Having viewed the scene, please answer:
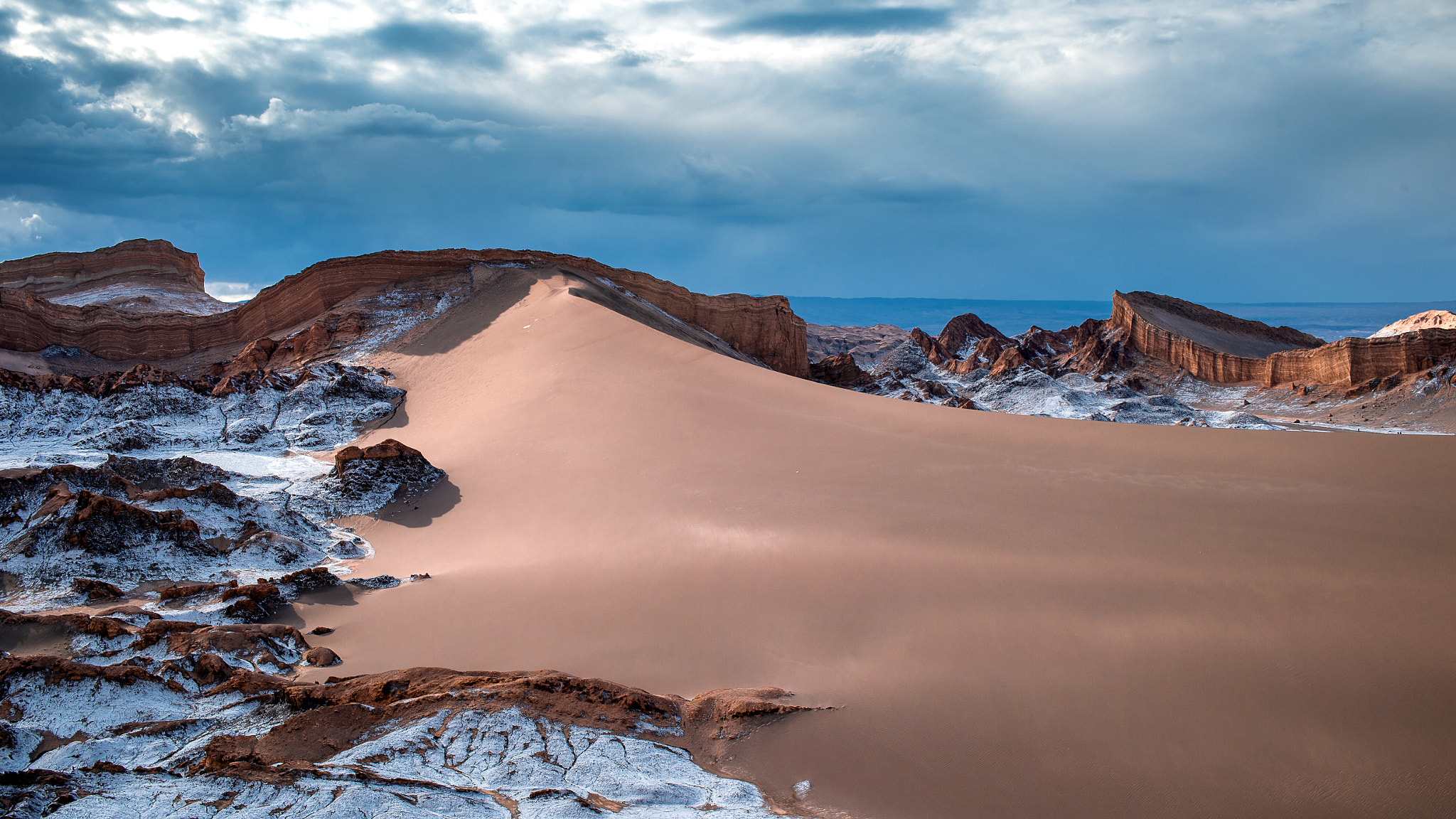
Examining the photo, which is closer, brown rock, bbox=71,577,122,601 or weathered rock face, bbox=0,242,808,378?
brown rock, bbox=71,577,122,601

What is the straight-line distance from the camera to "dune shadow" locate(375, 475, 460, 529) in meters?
9.86

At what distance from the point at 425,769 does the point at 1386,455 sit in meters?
8.71

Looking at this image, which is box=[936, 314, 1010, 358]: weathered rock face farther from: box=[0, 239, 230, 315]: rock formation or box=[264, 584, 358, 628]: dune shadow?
box=[264, 584, 358, 628]: dune shadow

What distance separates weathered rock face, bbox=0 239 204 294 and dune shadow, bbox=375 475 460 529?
73.4 feet

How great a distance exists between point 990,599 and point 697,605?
7.63ft

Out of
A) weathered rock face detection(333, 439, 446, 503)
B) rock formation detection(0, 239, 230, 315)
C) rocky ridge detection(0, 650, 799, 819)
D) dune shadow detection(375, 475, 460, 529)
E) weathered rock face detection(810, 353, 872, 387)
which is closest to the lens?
rocky ridge detection(0, 650, 799, 819)

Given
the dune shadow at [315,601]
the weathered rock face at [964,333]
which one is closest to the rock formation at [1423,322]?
the weathered rock face at [964,333]

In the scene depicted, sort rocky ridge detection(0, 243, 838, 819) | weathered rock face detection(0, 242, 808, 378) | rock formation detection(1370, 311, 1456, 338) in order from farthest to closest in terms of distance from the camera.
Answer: rock formation detection(1370, 311, 1456, 338) → weathered rock face detection(0, 242, 808, 378) → rocky ridge detection(0, 243, 838, 819)

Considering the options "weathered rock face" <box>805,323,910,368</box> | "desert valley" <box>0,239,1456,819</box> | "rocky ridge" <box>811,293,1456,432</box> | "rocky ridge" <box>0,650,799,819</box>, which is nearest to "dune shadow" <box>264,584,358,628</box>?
"desert valley" <box>0,239,1456,819</box>

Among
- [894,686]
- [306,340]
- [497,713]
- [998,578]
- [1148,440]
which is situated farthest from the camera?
[306,340]

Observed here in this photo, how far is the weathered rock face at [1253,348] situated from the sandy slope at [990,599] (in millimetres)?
20549

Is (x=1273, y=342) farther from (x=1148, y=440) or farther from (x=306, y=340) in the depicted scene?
(x=306, y=340)

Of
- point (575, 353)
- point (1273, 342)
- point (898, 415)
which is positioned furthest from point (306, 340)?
point (1273, 342)

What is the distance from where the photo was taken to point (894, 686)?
5.16 m
